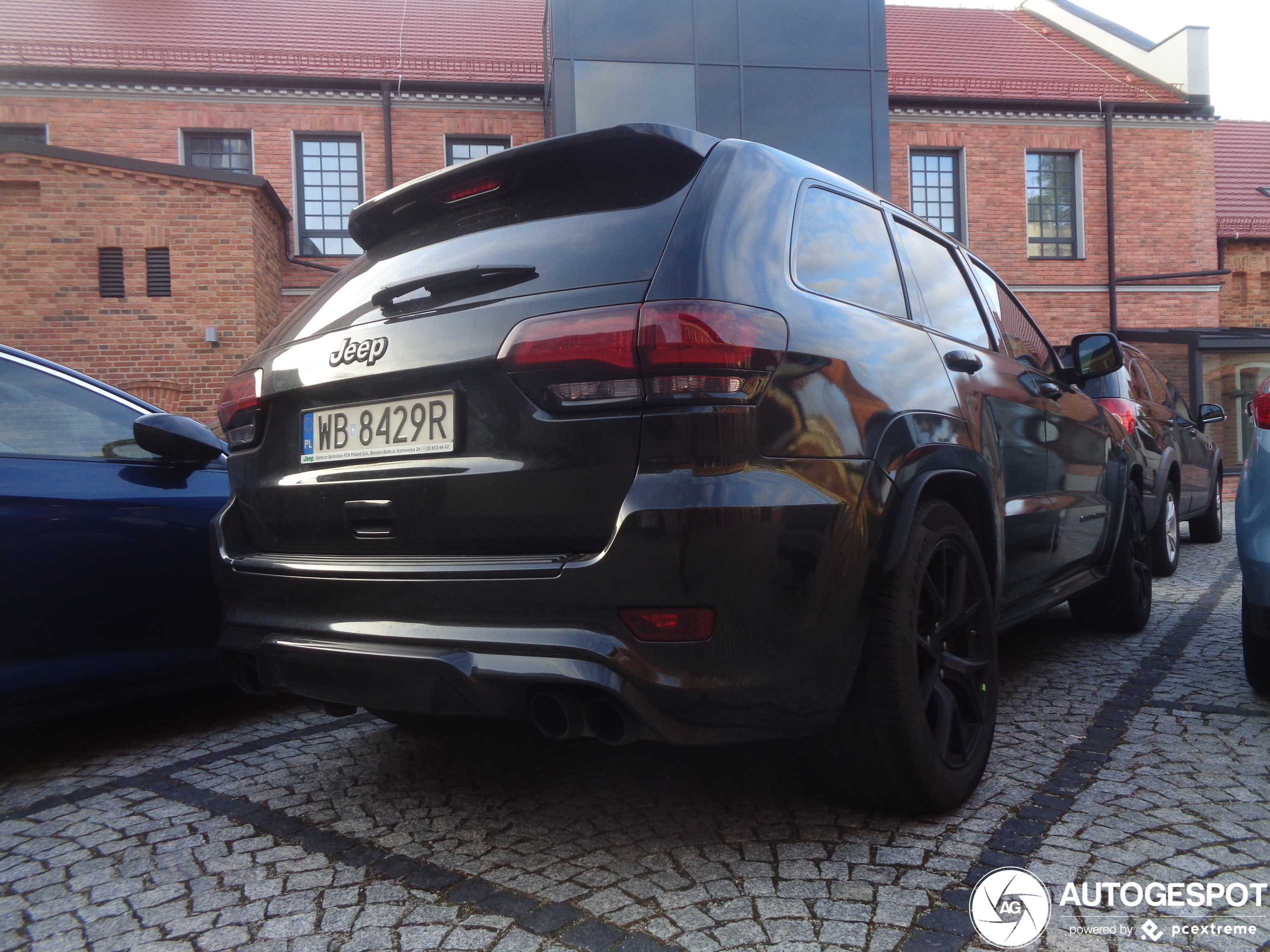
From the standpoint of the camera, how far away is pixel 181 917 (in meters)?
2.08

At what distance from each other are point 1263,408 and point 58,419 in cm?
400

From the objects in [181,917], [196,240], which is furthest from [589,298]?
[196,240]

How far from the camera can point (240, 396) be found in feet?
8.72

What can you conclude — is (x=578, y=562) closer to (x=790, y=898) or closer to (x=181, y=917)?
(x=790, y=898)

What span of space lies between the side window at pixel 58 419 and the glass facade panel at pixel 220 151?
1663 cm

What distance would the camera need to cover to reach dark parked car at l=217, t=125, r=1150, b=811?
192 centimetres

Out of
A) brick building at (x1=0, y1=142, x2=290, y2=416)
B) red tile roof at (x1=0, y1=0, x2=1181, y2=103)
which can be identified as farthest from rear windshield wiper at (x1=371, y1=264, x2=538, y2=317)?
red tile roof at (x1=0, y1=0, x2=1181, y2=103)

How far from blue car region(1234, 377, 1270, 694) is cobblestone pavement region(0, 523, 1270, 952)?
0.40 meters

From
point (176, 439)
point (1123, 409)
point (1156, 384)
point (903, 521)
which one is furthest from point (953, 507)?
point (1156, 384)

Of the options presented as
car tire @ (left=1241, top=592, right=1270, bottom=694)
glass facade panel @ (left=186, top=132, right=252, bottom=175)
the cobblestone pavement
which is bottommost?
the cobblestone pavement

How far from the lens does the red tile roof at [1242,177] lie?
21.6 m

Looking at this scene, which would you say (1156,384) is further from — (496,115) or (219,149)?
(219,149)

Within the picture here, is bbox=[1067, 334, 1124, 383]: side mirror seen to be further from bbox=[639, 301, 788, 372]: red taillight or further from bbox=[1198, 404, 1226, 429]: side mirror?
bbox=[1198, 404, 1226, 429]: side mirror

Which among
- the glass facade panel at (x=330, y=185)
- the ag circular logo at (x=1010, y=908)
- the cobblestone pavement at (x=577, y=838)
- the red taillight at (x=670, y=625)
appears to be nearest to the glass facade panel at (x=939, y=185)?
the glass facade panel at (x=330, y=185)
